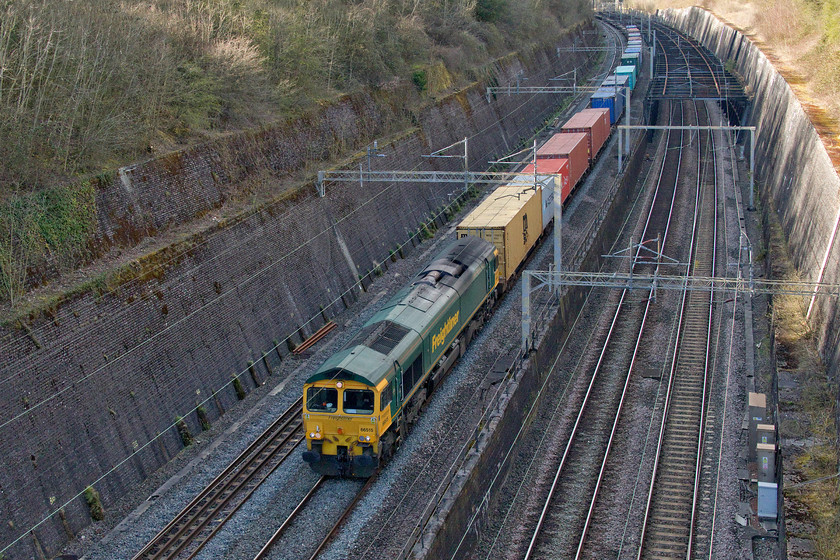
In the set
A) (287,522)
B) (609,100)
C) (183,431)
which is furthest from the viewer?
(609,100)

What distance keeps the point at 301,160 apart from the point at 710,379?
15.9 meters

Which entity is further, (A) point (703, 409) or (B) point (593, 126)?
(B) point (593, 126)

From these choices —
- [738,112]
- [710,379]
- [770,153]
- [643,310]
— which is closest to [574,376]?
[710,379]

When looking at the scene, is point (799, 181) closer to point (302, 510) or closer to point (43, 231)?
point (302, 510)

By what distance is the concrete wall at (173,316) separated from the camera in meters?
17.0

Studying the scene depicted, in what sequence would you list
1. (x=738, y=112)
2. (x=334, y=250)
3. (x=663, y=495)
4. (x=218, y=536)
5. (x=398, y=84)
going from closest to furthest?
1. (x=218, y=536)
2. (x=663, y=495)
3. (x=334, y=250)
4. (x=398, y=84)
5. (x=738, y=112)

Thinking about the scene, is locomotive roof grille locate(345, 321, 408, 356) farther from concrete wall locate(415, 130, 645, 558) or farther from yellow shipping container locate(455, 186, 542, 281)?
yellow shipping container locate(455, 186, 542, 281)

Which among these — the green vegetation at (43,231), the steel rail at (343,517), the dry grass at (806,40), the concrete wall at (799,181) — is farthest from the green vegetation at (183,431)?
the dry grass at (806,40)

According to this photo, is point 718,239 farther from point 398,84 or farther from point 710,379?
point 398,84

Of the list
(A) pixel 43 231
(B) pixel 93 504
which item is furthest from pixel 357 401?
(A) pixel 43 231

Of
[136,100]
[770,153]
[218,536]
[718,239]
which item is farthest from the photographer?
[770,153]

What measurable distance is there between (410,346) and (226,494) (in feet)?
16.9

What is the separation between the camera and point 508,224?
27.8m

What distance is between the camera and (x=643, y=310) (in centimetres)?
3008
